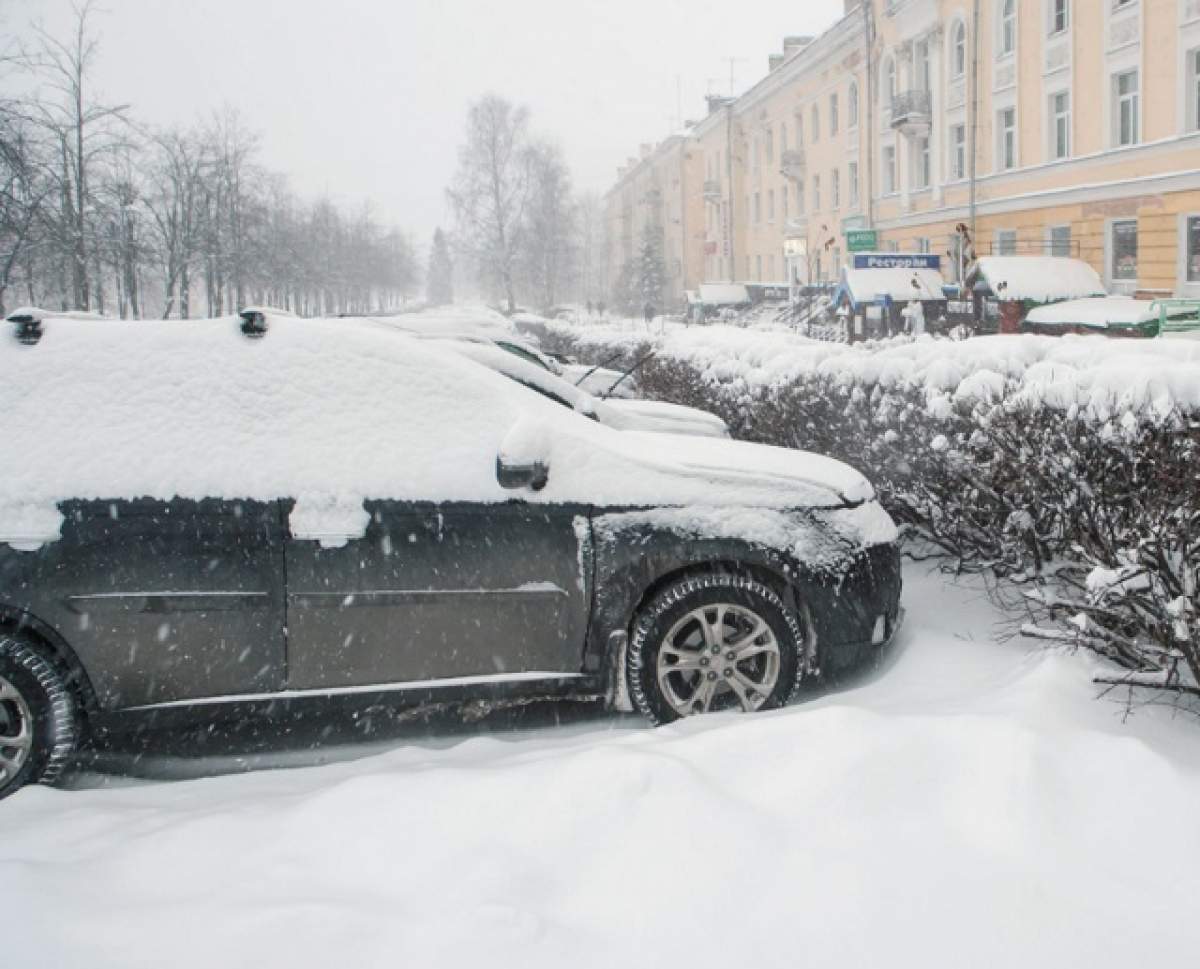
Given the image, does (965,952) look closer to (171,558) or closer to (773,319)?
(171,558)

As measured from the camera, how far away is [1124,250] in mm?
26125

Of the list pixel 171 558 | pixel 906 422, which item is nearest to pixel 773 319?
pixel 906 422

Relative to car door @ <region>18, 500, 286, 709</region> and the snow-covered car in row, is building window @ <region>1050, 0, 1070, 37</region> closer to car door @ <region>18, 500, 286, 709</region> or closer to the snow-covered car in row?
the snow-covered car in row

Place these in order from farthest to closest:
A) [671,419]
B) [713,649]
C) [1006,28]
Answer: [1006,28]
[671,419]
[713,649]

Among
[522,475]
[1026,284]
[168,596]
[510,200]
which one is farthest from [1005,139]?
[510,200]

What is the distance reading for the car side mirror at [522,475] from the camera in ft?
12.9

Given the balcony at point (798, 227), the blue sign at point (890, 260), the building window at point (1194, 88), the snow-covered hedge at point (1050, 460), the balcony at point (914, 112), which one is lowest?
the snow-covered hedge at point (1050, 460)

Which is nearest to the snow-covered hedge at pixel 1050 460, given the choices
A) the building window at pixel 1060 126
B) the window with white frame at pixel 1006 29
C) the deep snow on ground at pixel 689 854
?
the deep snow on ground at pixel 689 854

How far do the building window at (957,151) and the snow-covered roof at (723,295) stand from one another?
14.5 metres

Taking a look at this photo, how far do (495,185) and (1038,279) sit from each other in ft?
163

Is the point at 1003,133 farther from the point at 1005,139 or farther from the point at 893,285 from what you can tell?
the point at 893,285

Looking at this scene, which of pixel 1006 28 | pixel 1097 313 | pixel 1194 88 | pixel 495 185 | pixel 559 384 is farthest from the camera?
pixel 495 185

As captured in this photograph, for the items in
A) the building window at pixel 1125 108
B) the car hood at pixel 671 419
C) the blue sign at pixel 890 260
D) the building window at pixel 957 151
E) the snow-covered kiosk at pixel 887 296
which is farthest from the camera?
the building window at pixel 957 151

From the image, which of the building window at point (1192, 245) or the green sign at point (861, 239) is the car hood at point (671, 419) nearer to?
the building window at point (1192, 245)
